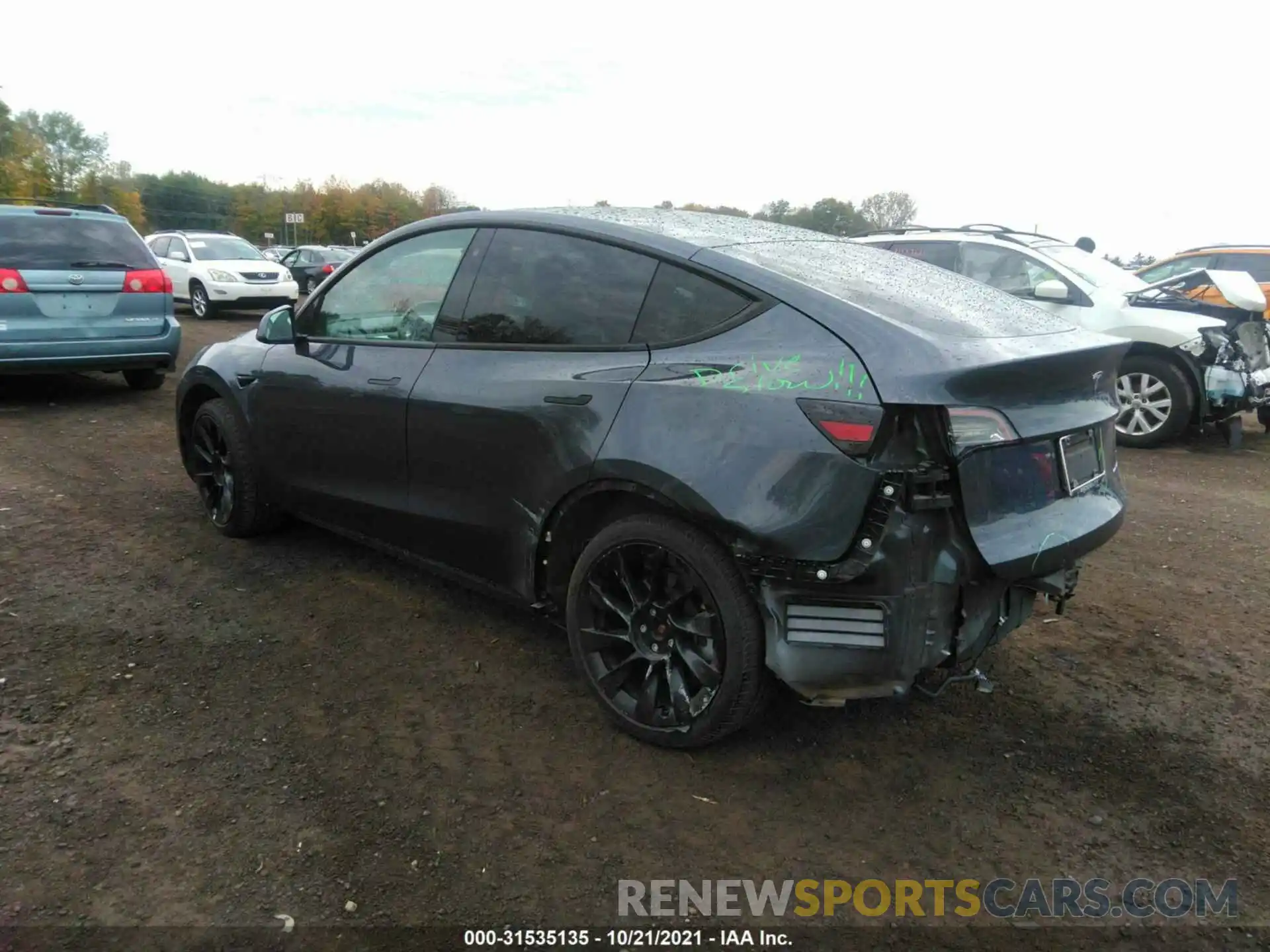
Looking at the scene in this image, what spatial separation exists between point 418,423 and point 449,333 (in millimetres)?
368

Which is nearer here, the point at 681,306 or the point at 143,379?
the point at 681,306

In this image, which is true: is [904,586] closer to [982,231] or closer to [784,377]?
[784,377]

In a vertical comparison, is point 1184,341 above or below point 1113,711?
above

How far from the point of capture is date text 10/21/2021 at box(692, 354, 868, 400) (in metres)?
2.43

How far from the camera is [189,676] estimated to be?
329 centimetres

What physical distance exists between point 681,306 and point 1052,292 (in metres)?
5.91

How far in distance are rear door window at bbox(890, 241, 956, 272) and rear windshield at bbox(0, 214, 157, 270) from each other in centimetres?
695

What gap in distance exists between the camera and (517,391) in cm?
312

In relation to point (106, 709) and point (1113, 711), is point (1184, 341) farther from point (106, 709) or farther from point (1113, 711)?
point (106, 709)

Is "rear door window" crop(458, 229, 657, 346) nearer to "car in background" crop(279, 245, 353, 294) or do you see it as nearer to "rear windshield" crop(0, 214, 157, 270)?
"rear windshield" crop(0, 214, 157, 270)

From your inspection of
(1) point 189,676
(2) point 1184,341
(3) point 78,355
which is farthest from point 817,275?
(3) point 78,355

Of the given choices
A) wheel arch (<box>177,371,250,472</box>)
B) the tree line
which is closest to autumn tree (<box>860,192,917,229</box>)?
wheel arch (<box>177,371,250,472</box>)

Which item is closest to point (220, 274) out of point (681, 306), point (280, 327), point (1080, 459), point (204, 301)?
point (204, 301)

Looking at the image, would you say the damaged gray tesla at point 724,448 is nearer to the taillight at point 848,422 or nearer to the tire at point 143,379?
the taillight at point 848,422
